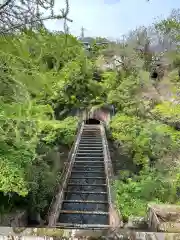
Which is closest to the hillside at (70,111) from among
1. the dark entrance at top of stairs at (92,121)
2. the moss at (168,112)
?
the moss at (168,112)

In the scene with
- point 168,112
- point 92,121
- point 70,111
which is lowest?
point 92,121

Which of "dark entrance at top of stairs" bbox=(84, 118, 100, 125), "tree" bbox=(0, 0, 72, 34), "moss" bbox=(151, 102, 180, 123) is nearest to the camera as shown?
A: "tree" bbox=(0, 0, 72, 34)

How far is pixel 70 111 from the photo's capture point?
20.0 m

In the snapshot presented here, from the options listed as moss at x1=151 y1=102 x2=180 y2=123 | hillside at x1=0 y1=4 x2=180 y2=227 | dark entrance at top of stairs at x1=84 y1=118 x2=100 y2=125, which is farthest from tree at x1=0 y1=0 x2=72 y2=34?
dark entrance at top of stairs at x1=84 y1=118 x2=100 y2=125

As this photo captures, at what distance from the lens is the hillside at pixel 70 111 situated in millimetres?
4691

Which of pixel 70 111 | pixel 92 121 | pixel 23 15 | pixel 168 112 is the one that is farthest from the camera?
pixel 92 121

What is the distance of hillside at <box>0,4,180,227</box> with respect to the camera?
185 inches

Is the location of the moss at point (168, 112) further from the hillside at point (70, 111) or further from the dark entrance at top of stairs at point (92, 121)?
the dark entrance at top of stairs at point (92, 121)

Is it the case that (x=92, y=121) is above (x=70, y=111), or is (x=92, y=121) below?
below

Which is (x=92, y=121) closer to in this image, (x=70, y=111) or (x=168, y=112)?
(x=70, y=111)

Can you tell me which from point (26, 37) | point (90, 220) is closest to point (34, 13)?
point (26, 37)

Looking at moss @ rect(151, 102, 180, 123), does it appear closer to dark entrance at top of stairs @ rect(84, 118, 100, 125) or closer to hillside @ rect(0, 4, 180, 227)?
hillside @ rect(0, 4, 180, 227)

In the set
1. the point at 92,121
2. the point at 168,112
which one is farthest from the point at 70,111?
the point at 168,112

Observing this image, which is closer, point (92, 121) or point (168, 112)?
point (168, 112)
